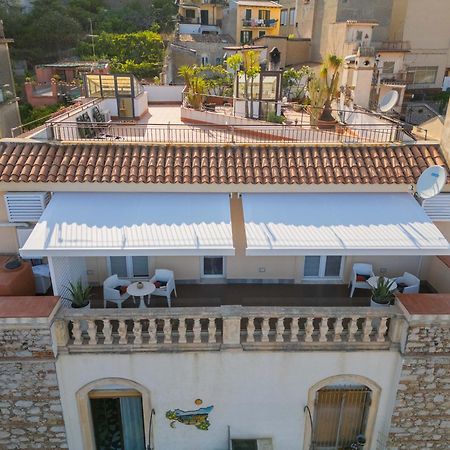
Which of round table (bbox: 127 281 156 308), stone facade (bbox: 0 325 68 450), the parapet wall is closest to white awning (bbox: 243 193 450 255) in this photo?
round table (bbox: 127 281 156 308)

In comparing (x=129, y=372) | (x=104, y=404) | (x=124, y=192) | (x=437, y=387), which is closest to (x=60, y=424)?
(x=104, y=404)

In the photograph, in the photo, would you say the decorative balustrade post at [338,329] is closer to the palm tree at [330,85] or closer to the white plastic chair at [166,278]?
the white plastic chair at [166,278]

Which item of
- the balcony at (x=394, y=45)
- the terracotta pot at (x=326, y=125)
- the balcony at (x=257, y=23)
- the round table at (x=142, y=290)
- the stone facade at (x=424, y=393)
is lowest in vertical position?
the stone facade at (x=424, y=393)

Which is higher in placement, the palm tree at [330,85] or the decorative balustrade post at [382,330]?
the palm tree at [330,85]

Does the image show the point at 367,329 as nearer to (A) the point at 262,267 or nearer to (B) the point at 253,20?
(A) the point at 262,267

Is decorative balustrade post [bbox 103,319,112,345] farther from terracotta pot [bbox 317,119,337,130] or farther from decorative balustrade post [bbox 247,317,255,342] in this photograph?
terracotta pot [bbox 317,119,337,130]

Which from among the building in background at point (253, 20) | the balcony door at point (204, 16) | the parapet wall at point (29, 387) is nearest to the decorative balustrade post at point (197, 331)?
the parapet wall at point (29, 387)

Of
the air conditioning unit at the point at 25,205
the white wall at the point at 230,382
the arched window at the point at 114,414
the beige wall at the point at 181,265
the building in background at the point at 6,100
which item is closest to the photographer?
the white wall at the point at 230,382

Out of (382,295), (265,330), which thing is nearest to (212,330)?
(265,330)
